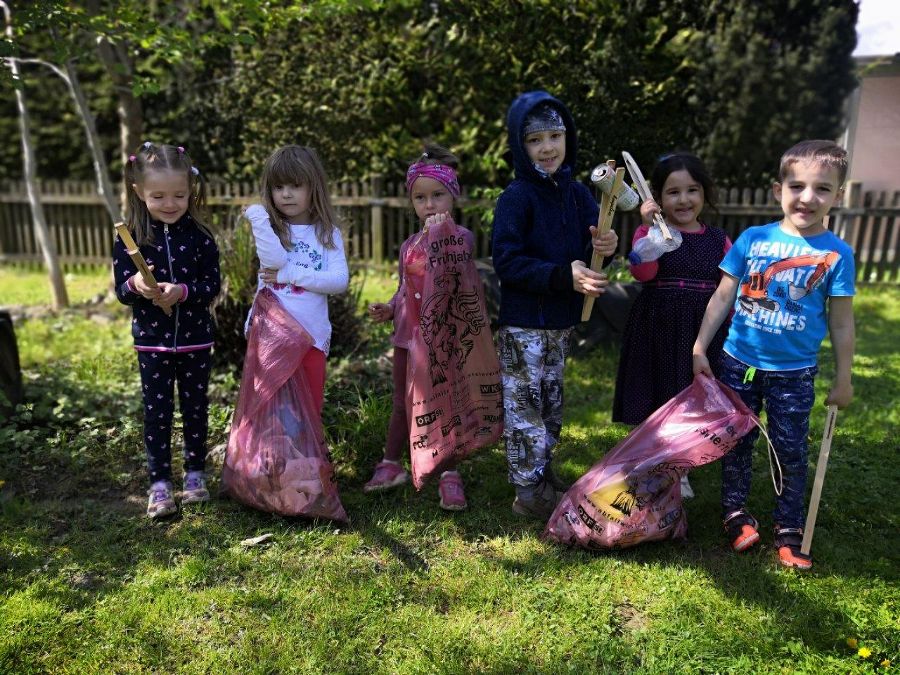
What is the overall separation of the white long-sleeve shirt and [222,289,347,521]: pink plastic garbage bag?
0.06m

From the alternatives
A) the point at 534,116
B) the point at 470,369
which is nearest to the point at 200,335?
the point at 470,369

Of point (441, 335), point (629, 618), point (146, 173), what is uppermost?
point (146, 173)

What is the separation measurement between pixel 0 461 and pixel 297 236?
2.07 metres

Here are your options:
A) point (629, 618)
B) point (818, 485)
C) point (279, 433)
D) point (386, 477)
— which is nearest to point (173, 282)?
point (279, 433)

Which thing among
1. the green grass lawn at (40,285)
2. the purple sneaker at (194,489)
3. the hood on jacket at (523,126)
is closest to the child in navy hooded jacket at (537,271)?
the hood on jacket at (523,126)

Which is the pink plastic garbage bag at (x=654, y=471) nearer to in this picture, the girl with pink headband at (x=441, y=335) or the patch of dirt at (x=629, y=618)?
the patch of dirt at (x=629, y=618)

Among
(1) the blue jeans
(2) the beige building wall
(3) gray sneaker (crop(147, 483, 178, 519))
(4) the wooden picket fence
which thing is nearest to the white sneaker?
(1) the blue jeans

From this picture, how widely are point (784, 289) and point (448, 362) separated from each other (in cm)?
136

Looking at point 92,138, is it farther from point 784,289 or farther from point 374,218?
point 784,289

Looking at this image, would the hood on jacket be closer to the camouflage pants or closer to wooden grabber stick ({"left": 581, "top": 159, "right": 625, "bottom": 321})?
wooden grabber stick ({"left": 581, "top": 159, "right": 625, "bottom": 321})

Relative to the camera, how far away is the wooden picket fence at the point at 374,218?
7.81 metres

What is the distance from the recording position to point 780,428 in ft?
8.78

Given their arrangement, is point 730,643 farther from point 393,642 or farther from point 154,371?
point 154,371

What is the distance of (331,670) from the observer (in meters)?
2.19
